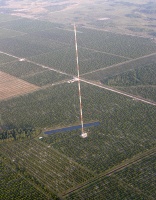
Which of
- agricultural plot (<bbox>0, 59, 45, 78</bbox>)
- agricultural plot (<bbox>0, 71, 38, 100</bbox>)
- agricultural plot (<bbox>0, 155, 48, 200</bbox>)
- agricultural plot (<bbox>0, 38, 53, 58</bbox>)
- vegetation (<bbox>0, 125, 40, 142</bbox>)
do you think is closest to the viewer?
agricultural plot (<bbox>0, 155, 48, 200</bbox>)

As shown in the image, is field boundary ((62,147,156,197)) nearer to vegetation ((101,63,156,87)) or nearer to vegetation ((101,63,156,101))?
vegetation ((101,63,156,101))

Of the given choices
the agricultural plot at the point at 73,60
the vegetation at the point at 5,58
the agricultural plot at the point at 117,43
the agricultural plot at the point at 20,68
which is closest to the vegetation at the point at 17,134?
the agricultural plot at the point at 20,68

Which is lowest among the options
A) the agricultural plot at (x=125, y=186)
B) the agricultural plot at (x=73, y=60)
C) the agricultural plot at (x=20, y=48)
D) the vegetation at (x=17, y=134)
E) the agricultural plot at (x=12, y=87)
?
the agricultural plot at (x=125, y=186)

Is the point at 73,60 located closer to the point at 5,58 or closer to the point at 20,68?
the point at 20,68

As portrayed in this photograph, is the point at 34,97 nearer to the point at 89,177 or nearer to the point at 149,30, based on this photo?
the point at 89,177

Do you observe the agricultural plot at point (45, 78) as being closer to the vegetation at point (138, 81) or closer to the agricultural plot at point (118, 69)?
the agricultural plot at point (118, 69)

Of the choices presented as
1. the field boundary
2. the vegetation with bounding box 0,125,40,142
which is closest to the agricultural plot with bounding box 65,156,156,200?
the field boundary

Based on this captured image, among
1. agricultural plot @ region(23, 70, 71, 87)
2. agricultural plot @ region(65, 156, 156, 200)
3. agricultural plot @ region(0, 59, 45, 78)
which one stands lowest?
agricultural plot @ region(65, 156, 156, 200)
